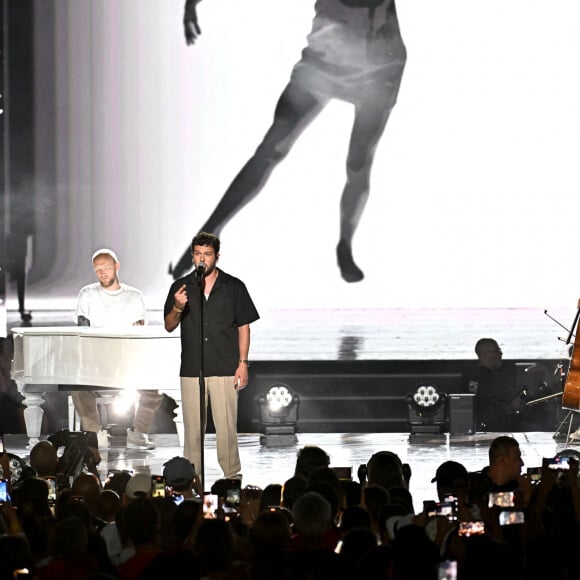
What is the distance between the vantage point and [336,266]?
13.8 meters

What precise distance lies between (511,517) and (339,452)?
628 centimetres

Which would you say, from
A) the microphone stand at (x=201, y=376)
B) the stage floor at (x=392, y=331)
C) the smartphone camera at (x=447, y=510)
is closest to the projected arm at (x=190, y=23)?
the stage floor at (x=392, y=331)

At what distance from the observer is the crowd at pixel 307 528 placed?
4414mm

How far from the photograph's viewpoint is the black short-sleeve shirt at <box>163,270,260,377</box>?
8570mm

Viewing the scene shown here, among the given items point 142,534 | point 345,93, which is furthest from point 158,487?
point 345,93

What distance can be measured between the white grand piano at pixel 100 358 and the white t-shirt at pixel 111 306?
0.28 metres

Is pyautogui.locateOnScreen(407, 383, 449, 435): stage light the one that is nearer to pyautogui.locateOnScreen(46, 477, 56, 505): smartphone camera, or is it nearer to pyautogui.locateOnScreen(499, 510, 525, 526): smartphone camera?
pyautogui.locateOnScreen(46, 477, 56, 505): smartphone camera

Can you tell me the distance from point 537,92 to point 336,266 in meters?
2.47

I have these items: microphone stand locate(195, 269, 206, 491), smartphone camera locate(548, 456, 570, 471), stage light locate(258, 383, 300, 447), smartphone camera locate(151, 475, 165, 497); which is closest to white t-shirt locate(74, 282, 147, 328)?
stage light locate(258, 383, 300, 447)

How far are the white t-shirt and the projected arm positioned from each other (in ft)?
11.9

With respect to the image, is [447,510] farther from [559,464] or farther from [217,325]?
[217,325]

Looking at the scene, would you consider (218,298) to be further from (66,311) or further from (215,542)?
(66,311)

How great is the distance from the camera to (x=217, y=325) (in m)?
8.59

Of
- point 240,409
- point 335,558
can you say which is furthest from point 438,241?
point 335,558
